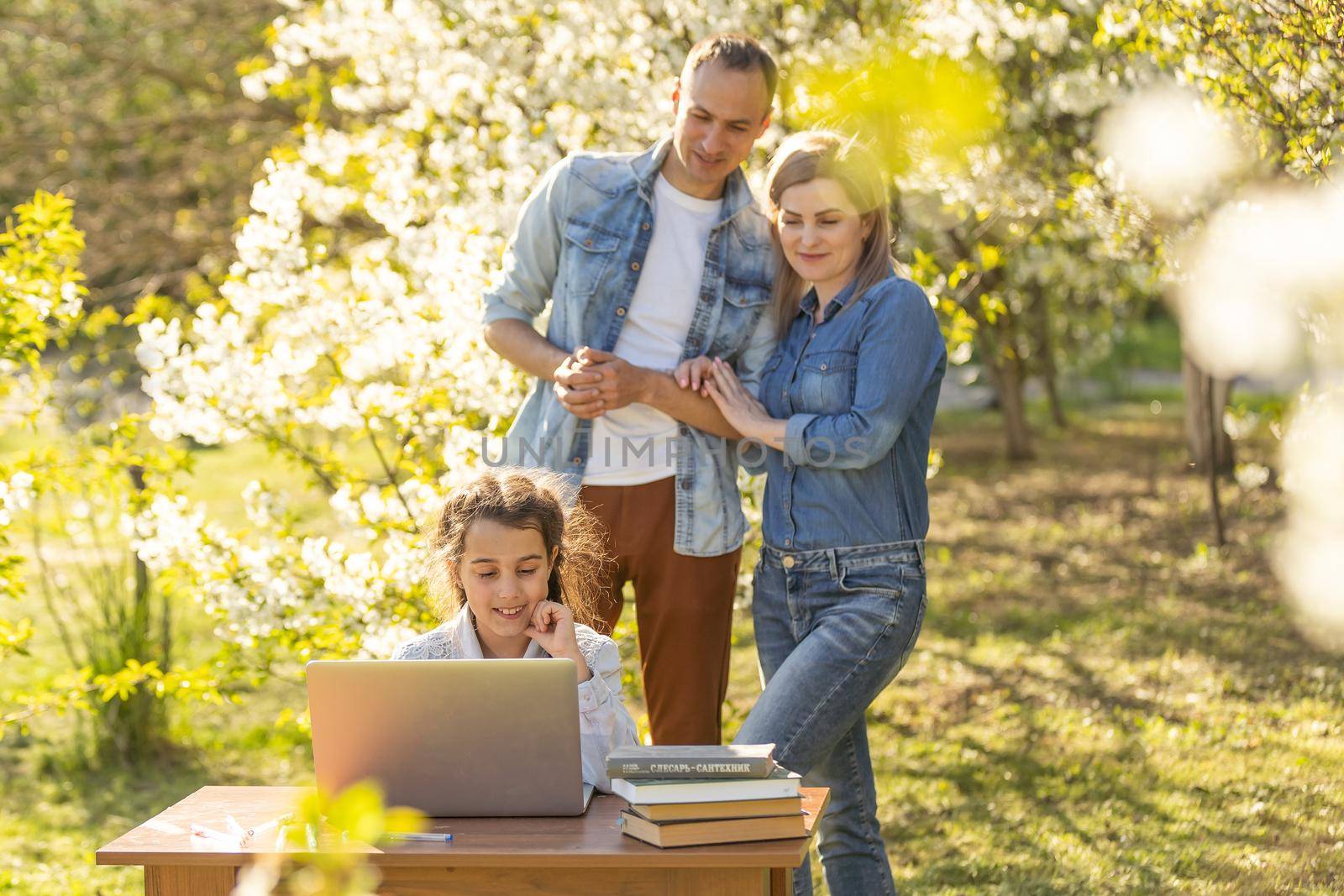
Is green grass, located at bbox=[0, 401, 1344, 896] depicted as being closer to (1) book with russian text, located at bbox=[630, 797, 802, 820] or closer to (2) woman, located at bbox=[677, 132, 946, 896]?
(2) woman, located at bbox=[677, 132, 946, 896]

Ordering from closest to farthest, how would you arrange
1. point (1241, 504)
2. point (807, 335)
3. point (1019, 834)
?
1. point (807, 335)
2. point (1019, 834)
3. point (1241, 504)

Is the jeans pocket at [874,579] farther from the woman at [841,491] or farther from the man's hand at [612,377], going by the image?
the man's hand at [612,377]

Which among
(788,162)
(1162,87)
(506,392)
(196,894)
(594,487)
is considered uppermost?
(1162,87)

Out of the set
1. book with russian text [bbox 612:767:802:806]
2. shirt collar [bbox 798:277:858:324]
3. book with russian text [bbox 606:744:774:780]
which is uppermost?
shirt collar [bbox 798:277:858:324]

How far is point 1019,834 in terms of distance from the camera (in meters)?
4.84

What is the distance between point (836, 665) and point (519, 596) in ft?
2.15

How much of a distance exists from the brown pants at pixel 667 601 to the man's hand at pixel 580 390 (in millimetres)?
255

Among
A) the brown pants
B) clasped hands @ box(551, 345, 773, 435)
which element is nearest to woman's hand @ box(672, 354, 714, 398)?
clasped hands @ box(551, 345, 773, 435)

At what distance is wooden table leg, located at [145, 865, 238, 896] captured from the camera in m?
2.28

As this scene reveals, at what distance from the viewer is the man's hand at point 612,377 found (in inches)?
125

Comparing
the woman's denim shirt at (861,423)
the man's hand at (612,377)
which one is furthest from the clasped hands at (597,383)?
the woman's denim shirt at (861,423)

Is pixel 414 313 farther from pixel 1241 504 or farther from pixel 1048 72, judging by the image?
pixel 1241 504

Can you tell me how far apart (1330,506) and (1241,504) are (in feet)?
12.9

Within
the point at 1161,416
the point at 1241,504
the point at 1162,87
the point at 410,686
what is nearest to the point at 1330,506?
the point at 1162,87
